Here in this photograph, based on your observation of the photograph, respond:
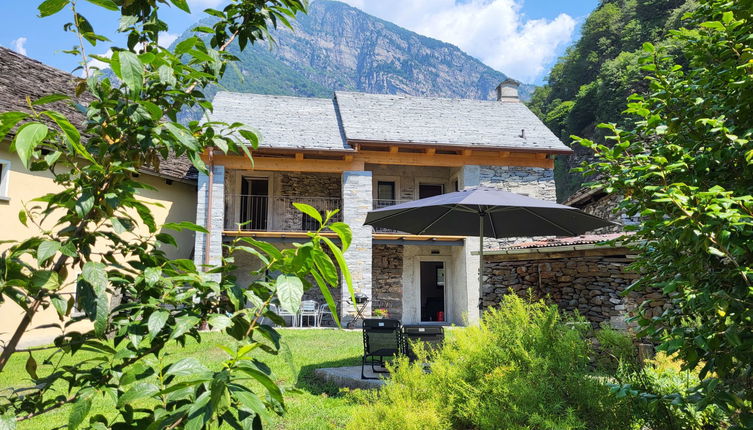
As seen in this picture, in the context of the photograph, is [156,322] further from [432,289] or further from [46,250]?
[432,289]

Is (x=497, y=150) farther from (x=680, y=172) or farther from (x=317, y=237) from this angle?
(x=317, y=237)

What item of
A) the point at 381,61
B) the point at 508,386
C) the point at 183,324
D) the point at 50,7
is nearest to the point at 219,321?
the point at 183,324

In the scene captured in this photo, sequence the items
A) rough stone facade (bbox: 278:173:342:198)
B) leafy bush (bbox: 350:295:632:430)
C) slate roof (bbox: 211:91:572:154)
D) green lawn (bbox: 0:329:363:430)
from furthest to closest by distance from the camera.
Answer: rough stone facade (bbox: 278:173:342:198) < slate roof (bbox: 211:91:572:154) < green lawn (bbox: 0:329:363:430) < leafy bush (bbox: 350:295:632:430)

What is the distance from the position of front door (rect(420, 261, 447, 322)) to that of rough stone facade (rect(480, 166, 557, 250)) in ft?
10.2

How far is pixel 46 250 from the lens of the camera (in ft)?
2.75

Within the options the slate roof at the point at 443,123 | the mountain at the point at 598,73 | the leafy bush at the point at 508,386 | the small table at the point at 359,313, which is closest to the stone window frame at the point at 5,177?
the slate roof at the point at 443,123

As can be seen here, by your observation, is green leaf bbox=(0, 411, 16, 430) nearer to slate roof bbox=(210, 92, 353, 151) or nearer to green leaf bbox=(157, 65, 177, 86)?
green leaf bbox=(157, 65, 177, 86)

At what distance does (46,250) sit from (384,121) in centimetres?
1466

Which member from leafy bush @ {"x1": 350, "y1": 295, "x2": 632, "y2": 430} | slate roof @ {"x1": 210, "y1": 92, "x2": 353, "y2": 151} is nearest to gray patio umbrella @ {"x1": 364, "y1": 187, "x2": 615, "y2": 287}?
leafy bush @ {"x1": 350, "y1": 295, "x2": 632, "y2": 430}

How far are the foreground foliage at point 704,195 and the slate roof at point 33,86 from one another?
31.4ft

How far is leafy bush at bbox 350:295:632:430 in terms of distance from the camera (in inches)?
102

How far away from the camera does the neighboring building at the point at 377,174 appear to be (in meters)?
13.3

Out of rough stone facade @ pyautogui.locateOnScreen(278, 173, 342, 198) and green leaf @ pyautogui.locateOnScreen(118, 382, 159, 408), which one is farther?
rough stone facade @ pyautogui.locateOnScreen(278, 173, 342, 198)

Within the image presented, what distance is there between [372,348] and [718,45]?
490cm
